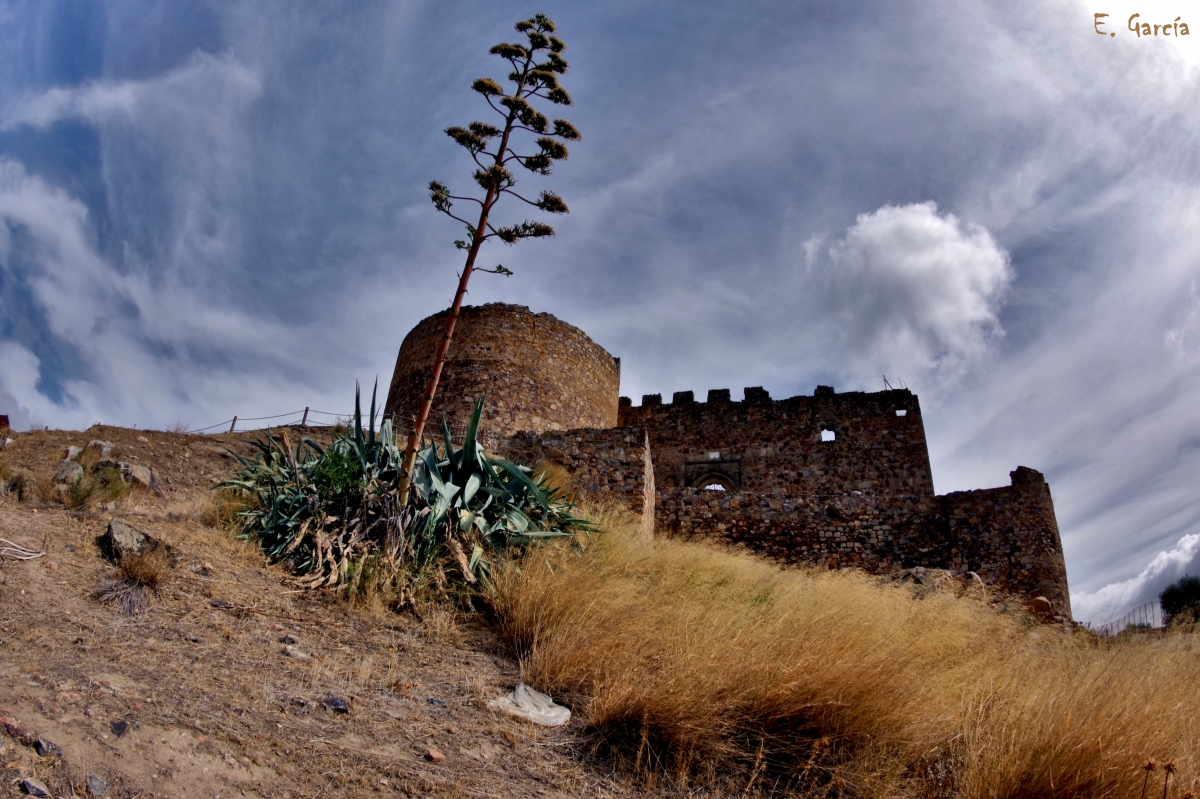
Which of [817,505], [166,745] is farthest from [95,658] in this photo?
[817,505]

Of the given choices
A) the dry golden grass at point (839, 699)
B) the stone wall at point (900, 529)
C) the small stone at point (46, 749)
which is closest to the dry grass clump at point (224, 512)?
the dry golden grass at point (839, 699)

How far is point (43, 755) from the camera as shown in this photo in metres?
2.12

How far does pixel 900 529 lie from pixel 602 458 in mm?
4906

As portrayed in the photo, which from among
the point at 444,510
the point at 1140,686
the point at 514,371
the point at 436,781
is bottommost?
the point at 436,781

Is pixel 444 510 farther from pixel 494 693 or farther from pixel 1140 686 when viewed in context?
pixel 1140 686

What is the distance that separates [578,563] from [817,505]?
6.50 meters

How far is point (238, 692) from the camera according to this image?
9.43 ft

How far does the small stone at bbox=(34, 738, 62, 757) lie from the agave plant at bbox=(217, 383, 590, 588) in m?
2.35

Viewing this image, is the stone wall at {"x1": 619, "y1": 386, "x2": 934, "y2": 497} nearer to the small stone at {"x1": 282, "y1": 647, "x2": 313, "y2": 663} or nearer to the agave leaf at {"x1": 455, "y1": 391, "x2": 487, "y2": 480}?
the agave leaf at {"x1": 455, "y1": 391, "x2": 487, "y2": 480}

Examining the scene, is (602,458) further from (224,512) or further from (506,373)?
(224,512)

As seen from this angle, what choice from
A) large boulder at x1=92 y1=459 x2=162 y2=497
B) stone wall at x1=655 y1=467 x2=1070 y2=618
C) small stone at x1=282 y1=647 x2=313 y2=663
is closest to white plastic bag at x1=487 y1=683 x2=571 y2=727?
small stone at x1=282 y1=647 x2=313 y2=663

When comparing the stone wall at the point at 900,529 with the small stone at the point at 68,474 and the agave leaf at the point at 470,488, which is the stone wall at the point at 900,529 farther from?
the small stone at the point at 68,474

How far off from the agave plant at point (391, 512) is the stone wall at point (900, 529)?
4.90 m

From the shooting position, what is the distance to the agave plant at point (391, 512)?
4.85 metres
